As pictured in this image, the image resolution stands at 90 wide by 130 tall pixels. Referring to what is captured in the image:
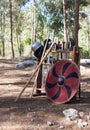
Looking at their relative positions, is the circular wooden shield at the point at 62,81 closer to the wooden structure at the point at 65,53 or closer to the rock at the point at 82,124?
the wooden structure at the point at 65,53

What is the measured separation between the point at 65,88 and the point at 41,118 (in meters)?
1.21

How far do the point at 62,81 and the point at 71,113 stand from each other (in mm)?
1190

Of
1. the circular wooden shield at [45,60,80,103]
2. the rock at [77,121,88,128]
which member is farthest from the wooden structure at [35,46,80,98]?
the rock at [77,121,88,128]

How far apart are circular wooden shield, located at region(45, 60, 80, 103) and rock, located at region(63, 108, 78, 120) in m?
0.66

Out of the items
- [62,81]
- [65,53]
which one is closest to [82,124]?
[62,81]

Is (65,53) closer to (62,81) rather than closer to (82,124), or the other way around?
(62,81)

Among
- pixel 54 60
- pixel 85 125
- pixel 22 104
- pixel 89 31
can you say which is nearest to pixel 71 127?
pixel 85 125

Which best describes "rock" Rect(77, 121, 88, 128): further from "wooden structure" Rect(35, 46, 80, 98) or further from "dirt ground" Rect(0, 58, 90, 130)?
"wooden structure" Rect(35, 46, 80, 98)

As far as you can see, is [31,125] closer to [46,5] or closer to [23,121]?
[23,121]

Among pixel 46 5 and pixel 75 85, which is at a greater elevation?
pixel 46 5

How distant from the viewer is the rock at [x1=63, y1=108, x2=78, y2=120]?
5.80 metres

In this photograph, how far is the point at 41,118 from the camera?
587 cm

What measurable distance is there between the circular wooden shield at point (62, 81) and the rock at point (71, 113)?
0.66m

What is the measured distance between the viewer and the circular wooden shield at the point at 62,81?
6774 millimetres
